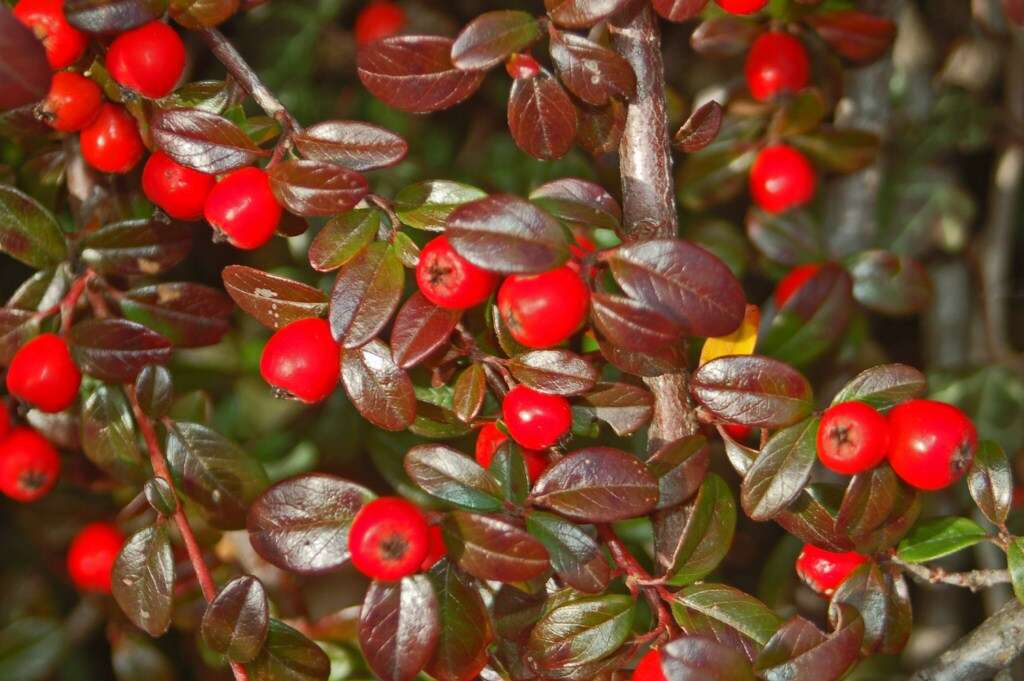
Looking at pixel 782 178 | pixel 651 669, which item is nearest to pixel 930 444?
pixel 651 669

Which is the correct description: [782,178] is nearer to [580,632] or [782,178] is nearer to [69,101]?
[580,632]

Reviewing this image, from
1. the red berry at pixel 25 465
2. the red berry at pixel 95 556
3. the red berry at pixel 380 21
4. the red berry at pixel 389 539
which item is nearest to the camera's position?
the red berry at pixel 389 539

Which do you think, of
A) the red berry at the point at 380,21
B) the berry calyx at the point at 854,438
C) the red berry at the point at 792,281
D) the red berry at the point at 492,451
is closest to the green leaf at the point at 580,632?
the red berry at the point at 492,451

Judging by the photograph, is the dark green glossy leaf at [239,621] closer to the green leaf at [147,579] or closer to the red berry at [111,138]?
the green leaf at [147,579]

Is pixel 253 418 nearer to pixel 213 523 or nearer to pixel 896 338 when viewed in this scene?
pixel 213 523

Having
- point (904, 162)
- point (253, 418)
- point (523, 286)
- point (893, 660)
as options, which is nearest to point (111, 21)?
point (523, 286)

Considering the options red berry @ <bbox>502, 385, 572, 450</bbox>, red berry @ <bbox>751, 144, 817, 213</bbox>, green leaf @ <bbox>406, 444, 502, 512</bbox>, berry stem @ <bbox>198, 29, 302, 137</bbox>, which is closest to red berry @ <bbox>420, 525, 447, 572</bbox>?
green leaf @ <bbox>406, 444, 502, 512</bbox>

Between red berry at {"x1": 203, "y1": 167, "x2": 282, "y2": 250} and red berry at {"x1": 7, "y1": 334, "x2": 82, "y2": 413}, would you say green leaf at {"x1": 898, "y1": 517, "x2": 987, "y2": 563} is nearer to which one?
red berry at {"x1": 203, "y1": 167, "x2": 282, "y2": 250}
